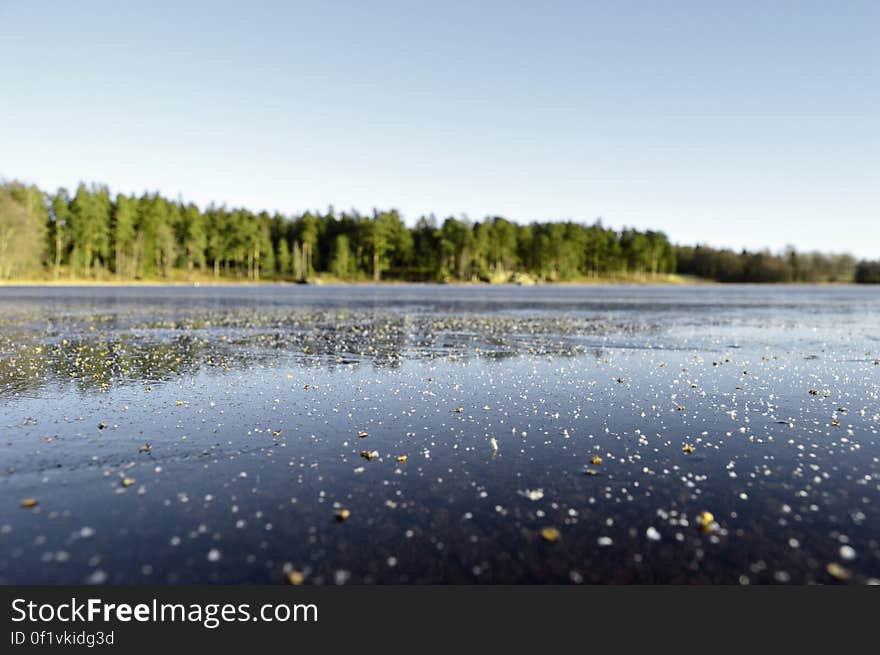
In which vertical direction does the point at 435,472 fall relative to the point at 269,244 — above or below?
below

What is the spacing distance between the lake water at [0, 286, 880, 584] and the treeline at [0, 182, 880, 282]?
374ft

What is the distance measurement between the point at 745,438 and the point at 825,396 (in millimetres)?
6394

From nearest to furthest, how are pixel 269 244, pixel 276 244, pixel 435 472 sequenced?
pixel 435 472, pixel 269 244, pixel 276 244

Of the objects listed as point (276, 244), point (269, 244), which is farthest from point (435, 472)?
point (276, 244)

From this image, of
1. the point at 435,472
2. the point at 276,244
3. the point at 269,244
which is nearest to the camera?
the point at 435,472

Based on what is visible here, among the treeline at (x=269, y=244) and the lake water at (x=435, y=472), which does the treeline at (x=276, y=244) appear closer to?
the treeline at (x=269, y=244)

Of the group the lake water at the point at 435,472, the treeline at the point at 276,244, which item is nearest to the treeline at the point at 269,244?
the treeline at the point at 276,244

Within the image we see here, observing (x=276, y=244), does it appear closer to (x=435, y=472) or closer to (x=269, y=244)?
(x=269, y=244)

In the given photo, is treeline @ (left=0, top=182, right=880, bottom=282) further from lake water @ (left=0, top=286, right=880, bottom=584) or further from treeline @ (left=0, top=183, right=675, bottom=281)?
lake water @ (left=0, top=286, right=880, bottom=584)

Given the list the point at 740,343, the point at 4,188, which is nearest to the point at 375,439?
the point at 740,343

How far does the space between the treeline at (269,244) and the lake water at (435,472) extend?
374ft

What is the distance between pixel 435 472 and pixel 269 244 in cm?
16199

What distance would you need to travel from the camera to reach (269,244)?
16050cm

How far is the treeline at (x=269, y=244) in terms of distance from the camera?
11975 cm
